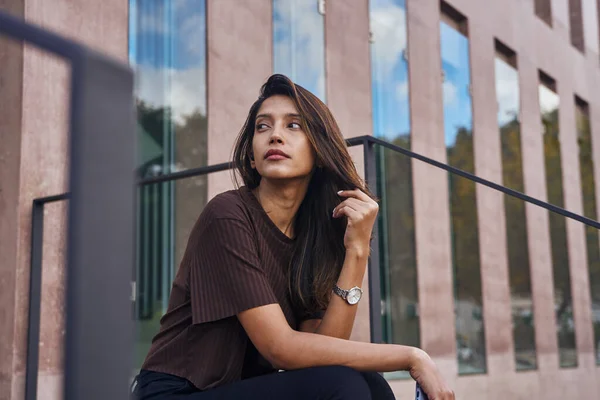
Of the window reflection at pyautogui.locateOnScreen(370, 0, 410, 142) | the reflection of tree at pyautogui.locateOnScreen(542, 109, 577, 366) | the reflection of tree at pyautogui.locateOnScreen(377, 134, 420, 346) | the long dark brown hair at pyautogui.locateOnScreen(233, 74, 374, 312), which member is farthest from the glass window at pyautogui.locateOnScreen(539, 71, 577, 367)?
the long dark brown hair at pyautogui.locateOnScreen(233, 74, 374, 312)

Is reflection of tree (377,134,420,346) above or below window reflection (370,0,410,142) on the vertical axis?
below

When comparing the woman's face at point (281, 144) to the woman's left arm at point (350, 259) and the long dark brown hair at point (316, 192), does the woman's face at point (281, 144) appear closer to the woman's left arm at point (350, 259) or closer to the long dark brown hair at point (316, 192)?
the long dark brown hair at point (316, 192)

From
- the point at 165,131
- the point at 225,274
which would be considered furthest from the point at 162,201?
the point at 225,274

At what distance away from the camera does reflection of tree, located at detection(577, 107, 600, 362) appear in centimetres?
1271

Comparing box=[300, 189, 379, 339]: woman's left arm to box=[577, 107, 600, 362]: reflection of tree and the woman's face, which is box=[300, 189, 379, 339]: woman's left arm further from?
box=[577, 107, 600, 362]: reflection of tree

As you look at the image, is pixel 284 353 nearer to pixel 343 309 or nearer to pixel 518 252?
pixel 343 309

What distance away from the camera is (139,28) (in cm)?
560

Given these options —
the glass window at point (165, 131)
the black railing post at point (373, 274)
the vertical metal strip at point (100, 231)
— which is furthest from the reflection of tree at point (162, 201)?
the vertical metal strip at point (100, 231)

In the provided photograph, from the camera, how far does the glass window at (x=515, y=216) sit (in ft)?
Answer: 34.6

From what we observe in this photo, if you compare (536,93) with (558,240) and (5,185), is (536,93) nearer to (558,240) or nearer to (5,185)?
(558,240)

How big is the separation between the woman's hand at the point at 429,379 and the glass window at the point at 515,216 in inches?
350

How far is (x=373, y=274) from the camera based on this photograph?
2691mm

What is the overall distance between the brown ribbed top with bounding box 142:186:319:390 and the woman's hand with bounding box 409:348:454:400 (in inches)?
15.9

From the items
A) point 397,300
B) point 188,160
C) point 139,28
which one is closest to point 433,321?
point 397,300
